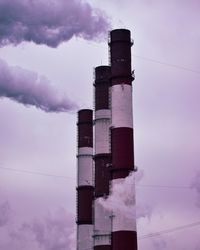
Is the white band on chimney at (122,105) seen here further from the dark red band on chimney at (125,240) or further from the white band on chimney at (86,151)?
the white band on chimney at (86,151)

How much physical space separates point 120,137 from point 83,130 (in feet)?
57.3

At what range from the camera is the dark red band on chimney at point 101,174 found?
51.1m

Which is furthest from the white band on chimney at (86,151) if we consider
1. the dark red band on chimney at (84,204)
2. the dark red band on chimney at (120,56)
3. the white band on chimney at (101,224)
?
the dark red band on chimney at (120,56)

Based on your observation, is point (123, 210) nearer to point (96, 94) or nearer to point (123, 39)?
point (123, 39)

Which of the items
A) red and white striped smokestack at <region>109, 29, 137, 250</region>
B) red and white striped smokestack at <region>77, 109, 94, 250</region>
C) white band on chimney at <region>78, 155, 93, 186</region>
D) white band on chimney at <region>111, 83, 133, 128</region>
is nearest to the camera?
red and white striped smokestack at <region>109, 29, 137, 250</region>

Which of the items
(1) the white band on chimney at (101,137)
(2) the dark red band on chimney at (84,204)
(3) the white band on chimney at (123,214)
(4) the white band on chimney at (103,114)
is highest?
(4) the white band on chimney at (103,114)

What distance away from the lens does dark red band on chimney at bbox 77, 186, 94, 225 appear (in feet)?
183

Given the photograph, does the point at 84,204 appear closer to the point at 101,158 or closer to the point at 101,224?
the point at 101,224

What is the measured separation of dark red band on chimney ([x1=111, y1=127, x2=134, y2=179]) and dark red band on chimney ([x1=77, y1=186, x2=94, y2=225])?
50.1 feet

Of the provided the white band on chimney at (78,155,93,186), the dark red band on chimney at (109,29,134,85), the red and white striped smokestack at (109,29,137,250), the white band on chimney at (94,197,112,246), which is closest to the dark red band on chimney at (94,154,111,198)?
the white band on chimney at (94,197,112,246)

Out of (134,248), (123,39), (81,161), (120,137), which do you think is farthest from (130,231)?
(81,161)

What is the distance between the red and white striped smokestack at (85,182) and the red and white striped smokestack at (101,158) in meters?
4.71

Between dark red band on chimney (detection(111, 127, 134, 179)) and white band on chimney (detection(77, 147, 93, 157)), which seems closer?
dark red band on chimney (detection(111, 127, 134, 179))

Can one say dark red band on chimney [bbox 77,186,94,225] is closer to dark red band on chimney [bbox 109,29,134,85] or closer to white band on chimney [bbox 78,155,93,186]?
white band on chimney [bbox 78,155,93,186]
